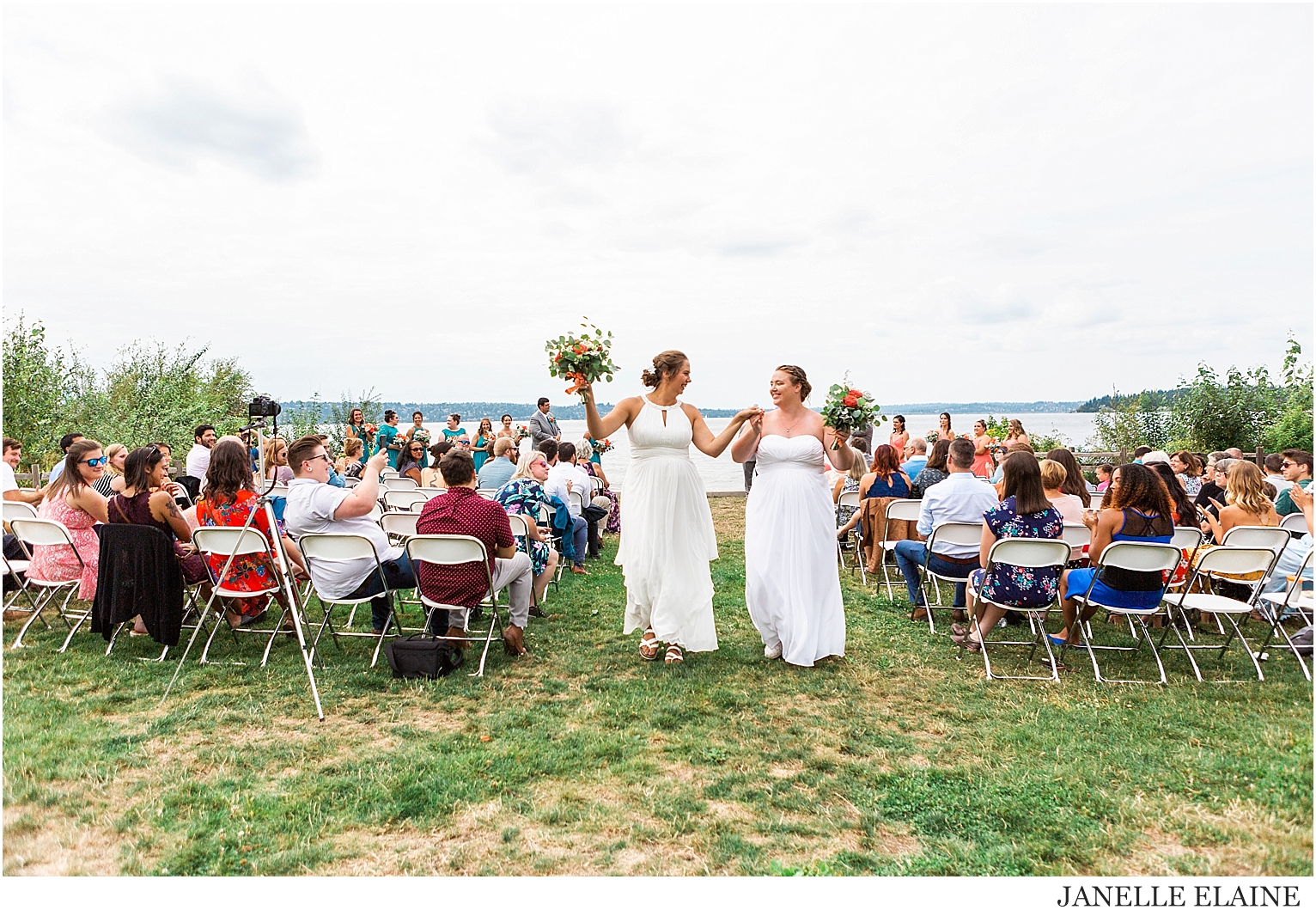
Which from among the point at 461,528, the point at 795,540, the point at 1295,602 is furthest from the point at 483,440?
the point at 1295,602

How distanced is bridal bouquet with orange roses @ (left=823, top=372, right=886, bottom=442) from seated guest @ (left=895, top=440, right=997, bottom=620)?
1553mm

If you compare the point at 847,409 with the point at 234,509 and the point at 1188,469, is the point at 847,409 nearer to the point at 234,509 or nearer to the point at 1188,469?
the point at 234,509

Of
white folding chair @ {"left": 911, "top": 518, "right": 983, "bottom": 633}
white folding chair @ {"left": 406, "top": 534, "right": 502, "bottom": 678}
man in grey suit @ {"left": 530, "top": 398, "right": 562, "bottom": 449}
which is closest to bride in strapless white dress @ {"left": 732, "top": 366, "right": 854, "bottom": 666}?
white folding chair @ {"left": 911, "top": 518, "right": 983, "bottom": 633}

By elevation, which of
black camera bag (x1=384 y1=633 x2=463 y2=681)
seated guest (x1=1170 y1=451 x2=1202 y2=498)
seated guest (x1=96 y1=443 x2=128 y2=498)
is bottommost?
black camera bag (x1=384 y1=633 x2=463 y2=681)

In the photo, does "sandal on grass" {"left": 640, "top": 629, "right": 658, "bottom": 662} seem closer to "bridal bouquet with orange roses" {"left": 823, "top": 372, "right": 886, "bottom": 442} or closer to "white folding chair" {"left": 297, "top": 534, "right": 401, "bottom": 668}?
"white folding chair" {"left": 297, "top": 534, "right": 401, "bottom": 668}

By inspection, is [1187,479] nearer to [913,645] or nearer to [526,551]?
[913,645]

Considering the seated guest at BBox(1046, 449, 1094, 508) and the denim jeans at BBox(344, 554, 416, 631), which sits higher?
the seated guest at BBox(1046, 449, 1094, 508)

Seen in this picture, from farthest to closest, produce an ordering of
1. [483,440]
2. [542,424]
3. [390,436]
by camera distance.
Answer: [483,440], [390,436], [542,424]

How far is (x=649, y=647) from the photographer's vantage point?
555cm

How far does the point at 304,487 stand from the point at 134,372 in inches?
703

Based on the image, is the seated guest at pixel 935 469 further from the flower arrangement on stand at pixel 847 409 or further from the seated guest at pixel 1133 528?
the flower arrangement on stand at pixel 847 409

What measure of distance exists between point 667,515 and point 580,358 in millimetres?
1233

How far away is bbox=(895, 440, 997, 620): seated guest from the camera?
6418 millimetres
